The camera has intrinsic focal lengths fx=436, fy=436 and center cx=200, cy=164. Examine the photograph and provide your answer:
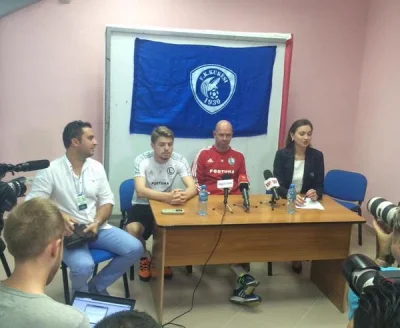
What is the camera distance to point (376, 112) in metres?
4.41

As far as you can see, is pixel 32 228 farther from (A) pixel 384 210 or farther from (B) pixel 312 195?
(B) pixel 312 195

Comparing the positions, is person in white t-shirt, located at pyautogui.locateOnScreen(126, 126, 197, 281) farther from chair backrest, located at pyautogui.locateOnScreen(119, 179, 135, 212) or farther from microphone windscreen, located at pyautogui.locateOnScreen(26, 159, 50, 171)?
microphone windscreen, located at pyautogui.locateOnScreen(26, 159, 50, 171)

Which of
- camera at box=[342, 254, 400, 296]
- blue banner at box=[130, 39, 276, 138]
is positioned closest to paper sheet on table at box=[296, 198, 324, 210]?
blue banner at box=[130, 39, 276, 138]

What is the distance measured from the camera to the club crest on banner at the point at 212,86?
3988 mm

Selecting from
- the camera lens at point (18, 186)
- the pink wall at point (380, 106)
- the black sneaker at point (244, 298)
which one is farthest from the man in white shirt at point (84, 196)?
the pink wall at point (380, 106)

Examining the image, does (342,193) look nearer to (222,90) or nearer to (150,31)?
(222,90)

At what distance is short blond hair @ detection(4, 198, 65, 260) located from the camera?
4.40ft

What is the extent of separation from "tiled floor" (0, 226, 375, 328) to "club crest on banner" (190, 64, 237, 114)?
150 centimetres

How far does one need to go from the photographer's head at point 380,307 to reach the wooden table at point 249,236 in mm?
1547

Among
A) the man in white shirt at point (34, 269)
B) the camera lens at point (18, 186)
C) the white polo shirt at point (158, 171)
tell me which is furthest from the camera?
the white polo shirt at point (158, 171)

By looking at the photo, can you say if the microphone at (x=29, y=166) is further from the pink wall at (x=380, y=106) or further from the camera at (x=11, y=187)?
the pink wall at (x=380, y=106)

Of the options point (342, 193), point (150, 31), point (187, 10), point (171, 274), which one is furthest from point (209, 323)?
point (187, 10)

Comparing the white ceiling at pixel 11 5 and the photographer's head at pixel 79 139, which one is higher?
the white ceiling at pixel 11 5

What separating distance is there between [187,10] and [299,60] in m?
1.26
